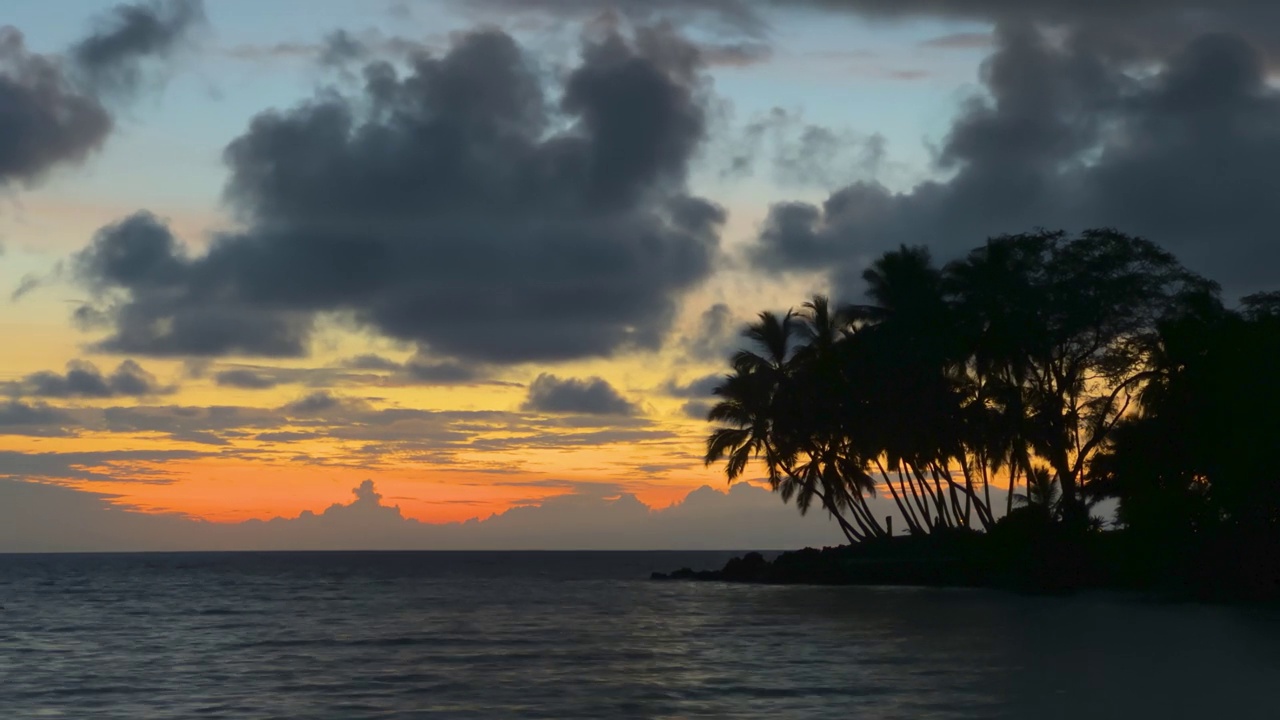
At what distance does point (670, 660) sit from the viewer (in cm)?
2778

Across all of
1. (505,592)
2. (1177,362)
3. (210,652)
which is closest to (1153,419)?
(1177,362)

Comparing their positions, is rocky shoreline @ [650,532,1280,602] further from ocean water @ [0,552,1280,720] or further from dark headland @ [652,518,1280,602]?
ocean water @ [0,552,1280,720]

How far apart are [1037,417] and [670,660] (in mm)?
28180

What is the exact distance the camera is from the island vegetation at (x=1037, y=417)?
40188 millimetres

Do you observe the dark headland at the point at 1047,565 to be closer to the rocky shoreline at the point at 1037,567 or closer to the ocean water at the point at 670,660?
the rocky shoreline at the point at 1037,567

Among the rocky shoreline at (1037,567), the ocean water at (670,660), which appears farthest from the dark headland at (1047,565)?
the ocean water at (670,660)

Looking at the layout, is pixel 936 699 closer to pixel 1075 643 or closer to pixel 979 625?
pixel 1075 643

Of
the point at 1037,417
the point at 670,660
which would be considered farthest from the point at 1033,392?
the point at 670,660

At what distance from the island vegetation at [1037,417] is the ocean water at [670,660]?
4.22 metres

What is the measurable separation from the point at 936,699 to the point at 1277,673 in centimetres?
676

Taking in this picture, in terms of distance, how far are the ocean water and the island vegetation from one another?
422cm

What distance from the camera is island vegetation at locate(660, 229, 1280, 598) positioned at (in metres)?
40.2

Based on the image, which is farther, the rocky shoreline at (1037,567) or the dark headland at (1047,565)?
the rocky shoreline at (1037,567)

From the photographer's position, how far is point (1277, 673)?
2192cm
